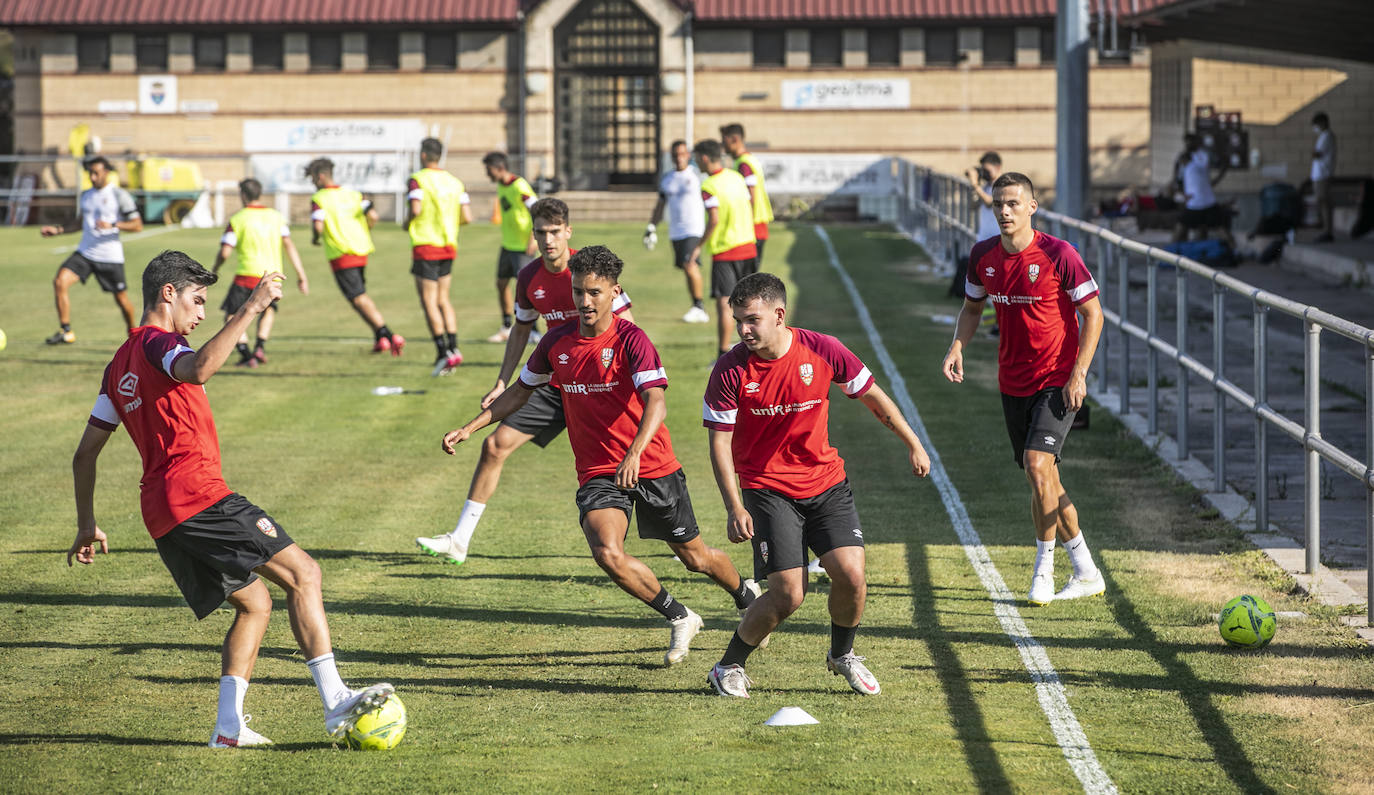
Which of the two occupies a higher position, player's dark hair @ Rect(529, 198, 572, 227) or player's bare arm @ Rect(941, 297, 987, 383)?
player's dark hair @ Rect(529, 198, 572, 227)

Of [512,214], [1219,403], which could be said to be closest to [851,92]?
[512,214]

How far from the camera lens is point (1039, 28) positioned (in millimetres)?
41312

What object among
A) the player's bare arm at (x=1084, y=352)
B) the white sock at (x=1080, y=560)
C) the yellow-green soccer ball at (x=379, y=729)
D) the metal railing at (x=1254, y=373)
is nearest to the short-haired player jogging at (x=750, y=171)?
the metal railing at (x=1254, y=373)

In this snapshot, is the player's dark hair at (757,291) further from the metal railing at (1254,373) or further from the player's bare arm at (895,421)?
the metal railing at (1254,373)

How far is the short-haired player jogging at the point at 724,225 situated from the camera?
1612cm

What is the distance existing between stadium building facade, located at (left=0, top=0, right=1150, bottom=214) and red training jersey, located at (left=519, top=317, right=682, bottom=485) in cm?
3442

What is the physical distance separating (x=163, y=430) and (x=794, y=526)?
2569 millimetres

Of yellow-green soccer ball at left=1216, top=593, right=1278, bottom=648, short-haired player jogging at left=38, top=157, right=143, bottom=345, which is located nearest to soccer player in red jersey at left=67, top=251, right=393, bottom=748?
yellow-green soccer ball at left=1216, top=593, right=1278, bottom=648

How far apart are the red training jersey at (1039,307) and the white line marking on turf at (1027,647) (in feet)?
3.76

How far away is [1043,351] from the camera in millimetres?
8484

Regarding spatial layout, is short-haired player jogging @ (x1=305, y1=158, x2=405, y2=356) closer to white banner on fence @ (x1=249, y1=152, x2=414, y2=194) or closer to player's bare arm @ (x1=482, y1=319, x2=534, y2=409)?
player's bare arm @ (x1=482, y1=319, x2=534, y2=409)

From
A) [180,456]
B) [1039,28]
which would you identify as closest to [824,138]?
[1039,28]

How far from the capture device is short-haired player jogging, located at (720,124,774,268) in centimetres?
1697

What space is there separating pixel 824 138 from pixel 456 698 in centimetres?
3602
